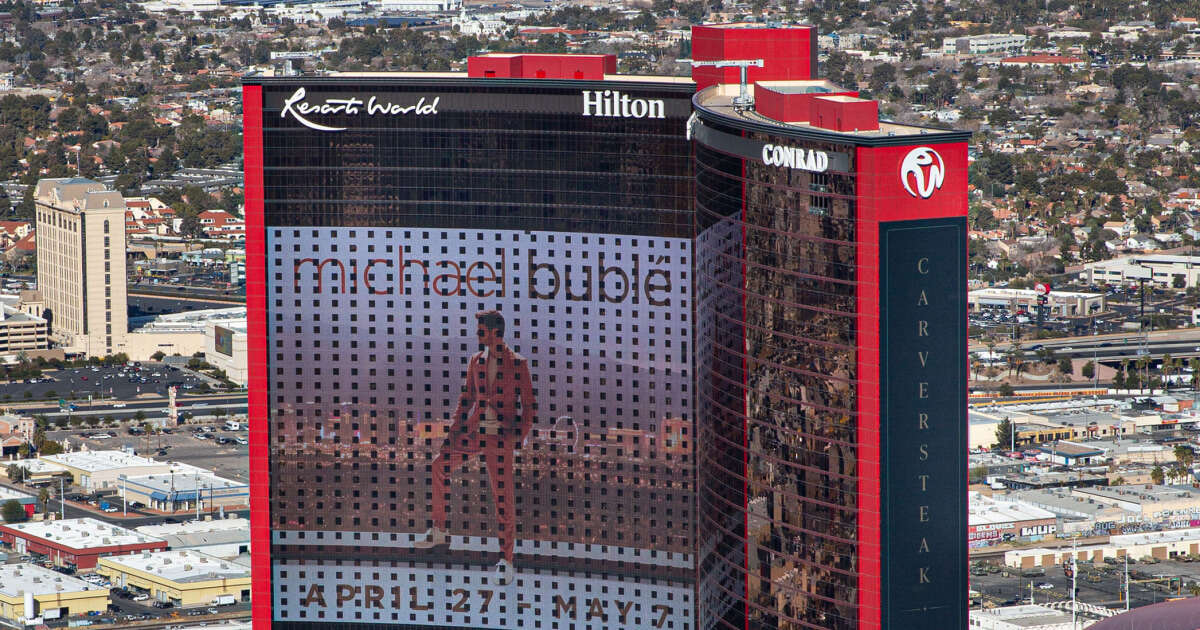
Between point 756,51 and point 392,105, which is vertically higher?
point 756,51

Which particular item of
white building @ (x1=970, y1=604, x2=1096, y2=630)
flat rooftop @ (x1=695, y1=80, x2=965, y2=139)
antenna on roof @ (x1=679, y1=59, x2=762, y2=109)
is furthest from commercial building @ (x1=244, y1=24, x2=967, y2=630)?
white building @ (x1=970, y1=604, x2=1096, y2=630)

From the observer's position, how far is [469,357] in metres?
138

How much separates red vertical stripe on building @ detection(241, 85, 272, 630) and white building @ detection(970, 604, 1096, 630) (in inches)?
2717

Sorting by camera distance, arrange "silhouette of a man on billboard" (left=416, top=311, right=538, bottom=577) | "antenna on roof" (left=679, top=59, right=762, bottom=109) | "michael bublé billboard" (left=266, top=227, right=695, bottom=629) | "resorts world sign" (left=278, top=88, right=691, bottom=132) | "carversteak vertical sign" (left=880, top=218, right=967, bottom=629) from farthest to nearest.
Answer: "silhouette of a man on billboard" (left=416, top=311, right=538, bottom=577)
"resorts world sign" (left=278, top=88, right=691, bottom=132)
"michael bublé billboard" (left=266, top=227, right=695, bottom=629)
"antenna on roof" (left=679, top=59, right=762, bottom=109)
"carversteak vertical sign" (left=880, top=218, right=967, bottom=629)

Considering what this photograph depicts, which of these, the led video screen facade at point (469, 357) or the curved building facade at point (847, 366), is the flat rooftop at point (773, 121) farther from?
the led video screen facade at point (469, 357)

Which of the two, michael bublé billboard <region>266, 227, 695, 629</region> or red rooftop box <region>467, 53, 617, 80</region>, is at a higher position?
red rooftop box <region>467, 53, 617, 80</region>

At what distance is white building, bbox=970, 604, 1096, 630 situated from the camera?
19100 centimetres

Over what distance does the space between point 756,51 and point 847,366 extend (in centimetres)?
3468

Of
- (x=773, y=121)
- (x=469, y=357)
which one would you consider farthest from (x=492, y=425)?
(x=773, y=121)

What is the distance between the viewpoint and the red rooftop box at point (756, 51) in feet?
434

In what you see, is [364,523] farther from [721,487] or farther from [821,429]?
[821,429]

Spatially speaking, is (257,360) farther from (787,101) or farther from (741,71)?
(787,101)

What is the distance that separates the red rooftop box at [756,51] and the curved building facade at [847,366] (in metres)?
23.0

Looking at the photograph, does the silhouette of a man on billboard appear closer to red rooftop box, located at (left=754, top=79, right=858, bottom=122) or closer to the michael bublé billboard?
the michael bublé billboard
